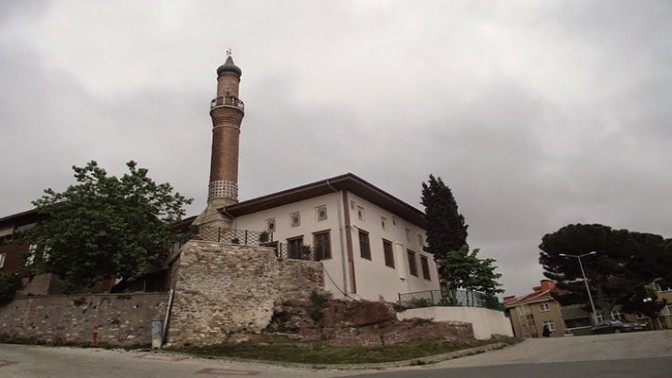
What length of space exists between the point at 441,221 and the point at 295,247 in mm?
8182

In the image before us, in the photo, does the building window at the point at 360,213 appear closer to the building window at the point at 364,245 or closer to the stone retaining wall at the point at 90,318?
the building window at the point at 364,245

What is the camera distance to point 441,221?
1042 inches

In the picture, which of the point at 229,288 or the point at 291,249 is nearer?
the point at 229,288

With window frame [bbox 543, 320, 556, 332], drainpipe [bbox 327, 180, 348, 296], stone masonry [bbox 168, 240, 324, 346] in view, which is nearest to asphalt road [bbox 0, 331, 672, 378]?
stone masonry [bbox 168, 240, 324, 346]

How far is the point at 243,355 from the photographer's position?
1591 cm

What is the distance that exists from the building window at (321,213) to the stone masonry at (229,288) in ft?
7.84

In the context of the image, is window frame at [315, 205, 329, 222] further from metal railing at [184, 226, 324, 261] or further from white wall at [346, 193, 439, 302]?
metal railing at [184, 226, 324, 261]

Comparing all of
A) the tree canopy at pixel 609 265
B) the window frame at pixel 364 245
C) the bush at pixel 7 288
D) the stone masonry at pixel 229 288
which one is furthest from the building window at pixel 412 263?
the bush at pixel 7 288

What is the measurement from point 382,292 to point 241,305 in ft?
23.0

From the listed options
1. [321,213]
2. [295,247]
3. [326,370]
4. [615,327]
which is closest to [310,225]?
[321,213]

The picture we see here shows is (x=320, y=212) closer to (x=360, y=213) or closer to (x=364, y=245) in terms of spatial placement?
(x=360, y=213)

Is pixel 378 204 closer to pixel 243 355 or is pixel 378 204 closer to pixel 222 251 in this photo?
pixel 222 251

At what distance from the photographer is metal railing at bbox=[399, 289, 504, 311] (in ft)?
69.5

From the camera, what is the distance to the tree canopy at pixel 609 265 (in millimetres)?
36281
